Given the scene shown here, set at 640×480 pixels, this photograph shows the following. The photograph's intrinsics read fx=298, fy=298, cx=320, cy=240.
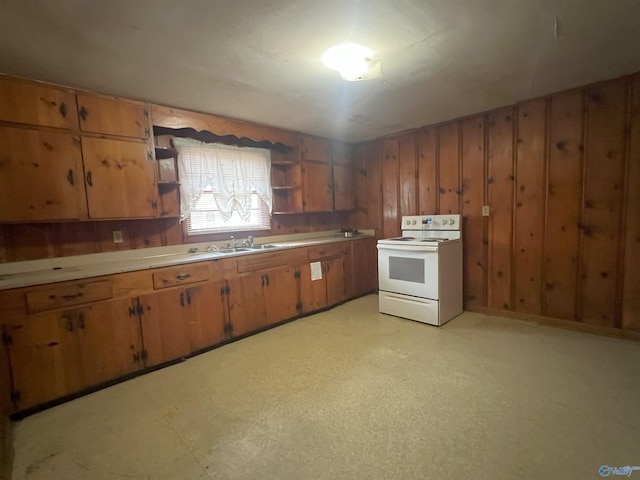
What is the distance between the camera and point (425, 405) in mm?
1950

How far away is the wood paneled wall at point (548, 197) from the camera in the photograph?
2680 mm

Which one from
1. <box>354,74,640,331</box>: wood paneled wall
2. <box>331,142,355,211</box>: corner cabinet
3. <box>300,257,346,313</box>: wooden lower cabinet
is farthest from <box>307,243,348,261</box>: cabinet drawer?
<box>354,74,640,331</box>: wood paneled wall

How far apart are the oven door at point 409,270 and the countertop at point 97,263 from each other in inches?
45.3

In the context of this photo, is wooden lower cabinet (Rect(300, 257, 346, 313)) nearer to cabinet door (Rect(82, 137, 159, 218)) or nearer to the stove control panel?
the stove control panel

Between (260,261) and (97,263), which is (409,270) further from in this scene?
(97,263)

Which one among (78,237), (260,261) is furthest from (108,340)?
(260,261)

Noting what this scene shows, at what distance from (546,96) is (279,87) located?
2.66m

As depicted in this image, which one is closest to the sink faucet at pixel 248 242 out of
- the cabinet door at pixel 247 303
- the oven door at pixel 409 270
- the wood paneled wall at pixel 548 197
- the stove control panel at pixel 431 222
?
the cabinet door at pixel 247 303

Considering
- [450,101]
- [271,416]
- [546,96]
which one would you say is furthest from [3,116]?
[546,96]

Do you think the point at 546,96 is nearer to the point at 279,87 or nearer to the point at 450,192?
the point at 450,192

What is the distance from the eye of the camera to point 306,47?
1941 mm

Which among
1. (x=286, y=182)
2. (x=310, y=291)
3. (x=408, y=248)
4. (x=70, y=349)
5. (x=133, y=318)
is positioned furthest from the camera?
(x=286, y=182)

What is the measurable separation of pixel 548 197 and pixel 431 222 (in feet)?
3.97

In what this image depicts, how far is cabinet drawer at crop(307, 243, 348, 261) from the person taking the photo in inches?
148
